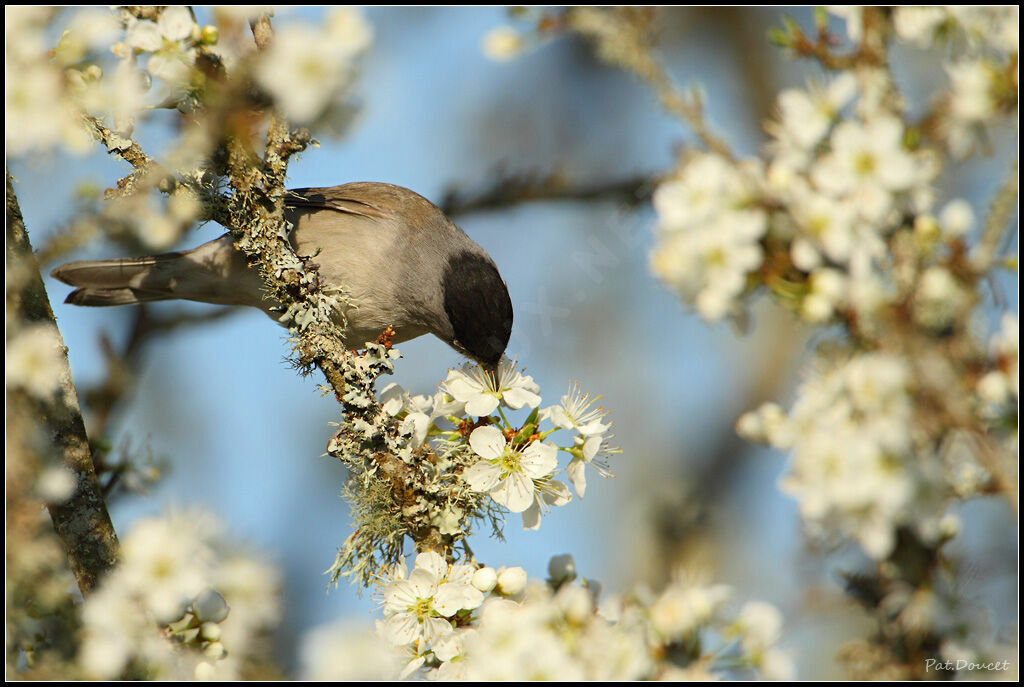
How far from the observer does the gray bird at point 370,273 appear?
471cm

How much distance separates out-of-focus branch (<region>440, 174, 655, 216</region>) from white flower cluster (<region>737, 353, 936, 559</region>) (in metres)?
4.04

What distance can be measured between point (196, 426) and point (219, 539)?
5294mm

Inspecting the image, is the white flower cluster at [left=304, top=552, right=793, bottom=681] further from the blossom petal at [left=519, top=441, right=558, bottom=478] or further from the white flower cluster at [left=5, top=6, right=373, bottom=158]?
the white flower cluster at [left=5, top=6, right=373, bottom=158]

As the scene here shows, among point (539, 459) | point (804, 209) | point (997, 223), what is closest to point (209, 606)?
point (539, 459)

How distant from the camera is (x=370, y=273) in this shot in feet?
15.6

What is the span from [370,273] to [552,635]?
3.17 m

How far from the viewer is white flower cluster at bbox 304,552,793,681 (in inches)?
71.8

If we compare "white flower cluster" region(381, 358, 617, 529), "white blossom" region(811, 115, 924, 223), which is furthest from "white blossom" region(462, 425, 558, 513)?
"white blossom" region(811, 115, 924, 223)

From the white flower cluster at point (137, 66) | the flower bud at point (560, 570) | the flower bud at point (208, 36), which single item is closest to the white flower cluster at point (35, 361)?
the white flower cluster at point (137, 66)

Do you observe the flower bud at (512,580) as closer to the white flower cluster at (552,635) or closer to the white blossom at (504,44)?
the white flower cluster at (552,635)

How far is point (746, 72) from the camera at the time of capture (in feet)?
27.9

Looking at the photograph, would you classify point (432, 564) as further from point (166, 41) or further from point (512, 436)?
point (166, 41)

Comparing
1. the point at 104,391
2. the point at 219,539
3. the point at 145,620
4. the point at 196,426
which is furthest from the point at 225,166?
the point at 196,426

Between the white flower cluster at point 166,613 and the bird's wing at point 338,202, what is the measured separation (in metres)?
2.97
